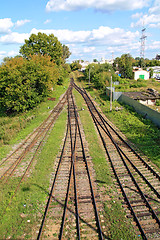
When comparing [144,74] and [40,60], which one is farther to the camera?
[144,74]

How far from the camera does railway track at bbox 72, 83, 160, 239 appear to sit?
811 cm

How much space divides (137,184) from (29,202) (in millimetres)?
5693

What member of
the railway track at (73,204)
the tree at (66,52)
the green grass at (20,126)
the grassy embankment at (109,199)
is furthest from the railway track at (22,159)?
the tree at (66,52)

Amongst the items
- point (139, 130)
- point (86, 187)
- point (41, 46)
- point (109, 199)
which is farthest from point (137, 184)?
point (41, 46)

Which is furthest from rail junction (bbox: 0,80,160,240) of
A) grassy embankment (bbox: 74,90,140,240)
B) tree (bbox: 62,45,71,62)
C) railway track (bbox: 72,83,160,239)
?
tree (bbox: 62,45,71,62)

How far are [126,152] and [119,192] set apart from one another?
16.1 feet

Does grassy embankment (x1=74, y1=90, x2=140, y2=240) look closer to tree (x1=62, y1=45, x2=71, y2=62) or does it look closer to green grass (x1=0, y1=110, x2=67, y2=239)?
green grass (x1=0, y1=110, x2=67, y2=239)

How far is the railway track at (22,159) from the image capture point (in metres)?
11.6

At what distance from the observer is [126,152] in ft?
48.0

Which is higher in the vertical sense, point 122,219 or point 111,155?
point 111,155

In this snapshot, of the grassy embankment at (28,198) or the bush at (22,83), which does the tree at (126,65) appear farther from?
the grassy embankment at (28,198)

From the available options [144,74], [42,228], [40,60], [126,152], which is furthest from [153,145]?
[144,74]

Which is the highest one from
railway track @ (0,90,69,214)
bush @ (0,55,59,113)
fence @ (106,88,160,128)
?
bush @ (0,55,59,113)

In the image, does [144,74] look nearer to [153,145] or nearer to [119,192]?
[153,145]
